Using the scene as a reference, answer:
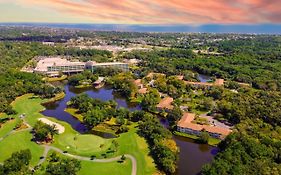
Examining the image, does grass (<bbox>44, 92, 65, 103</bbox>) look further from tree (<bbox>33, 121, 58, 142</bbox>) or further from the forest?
tree (<bbox>33, 121, 58, 142</bbox>)

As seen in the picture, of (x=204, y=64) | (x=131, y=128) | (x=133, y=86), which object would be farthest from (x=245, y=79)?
(x=131, y=128)

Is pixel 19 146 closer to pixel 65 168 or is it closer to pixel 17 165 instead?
pixel 17 165

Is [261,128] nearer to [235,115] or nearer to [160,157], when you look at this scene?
[235,115]

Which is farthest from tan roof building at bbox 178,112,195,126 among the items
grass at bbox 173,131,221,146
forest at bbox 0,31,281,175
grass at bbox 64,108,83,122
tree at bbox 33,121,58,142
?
tree at bbox 33,121,58,142

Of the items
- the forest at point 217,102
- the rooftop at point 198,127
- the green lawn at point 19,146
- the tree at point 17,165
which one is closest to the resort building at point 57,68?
the forest at point 217,102

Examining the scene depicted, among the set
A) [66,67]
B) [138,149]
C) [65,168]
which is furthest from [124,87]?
[65,168]

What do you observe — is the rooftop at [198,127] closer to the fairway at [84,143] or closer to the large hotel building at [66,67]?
the fairway at [84,143]
